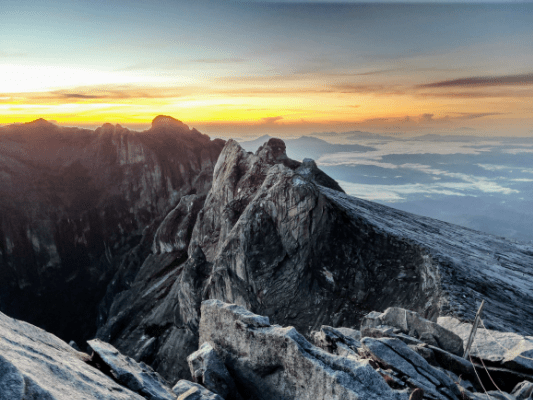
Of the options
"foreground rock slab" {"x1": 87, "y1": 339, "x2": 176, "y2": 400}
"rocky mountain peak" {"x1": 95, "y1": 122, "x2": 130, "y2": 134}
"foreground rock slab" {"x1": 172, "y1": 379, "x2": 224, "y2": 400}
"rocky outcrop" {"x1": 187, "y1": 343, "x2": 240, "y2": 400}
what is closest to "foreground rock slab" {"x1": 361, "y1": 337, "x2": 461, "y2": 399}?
"rocky outcrop" {"x1": 187, "y1": 343, "x2": 240, "y2": 400}

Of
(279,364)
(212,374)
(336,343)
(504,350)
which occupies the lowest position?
(212,374)

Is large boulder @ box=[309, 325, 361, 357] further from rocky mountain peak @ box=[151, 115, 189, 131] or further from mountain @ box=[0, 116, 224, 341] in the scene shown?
rocky mountain peak @ box=[151, 115, 189, 131]

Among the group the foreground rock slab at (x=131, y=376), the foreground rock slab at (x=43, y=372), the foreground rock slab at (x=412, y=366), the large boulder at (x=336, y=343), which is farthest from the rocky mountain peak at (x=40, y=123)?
the foreground rock slab at (x=412, y=366)

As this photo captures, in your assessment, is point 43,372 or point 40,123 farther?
point 40,123

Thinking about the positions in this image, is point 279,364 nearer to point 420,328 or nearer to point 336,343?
point 336,343

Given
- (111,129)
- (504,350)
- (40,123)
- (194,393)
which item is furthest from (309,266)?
(40,123)

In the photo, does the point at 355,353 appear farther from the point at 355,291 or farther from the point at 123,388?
the point at 355,291

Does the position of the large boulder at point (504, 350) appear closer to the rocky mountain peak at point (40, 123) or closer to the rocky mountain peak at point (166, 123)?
the rocky mountain peak at point (166, 123)
